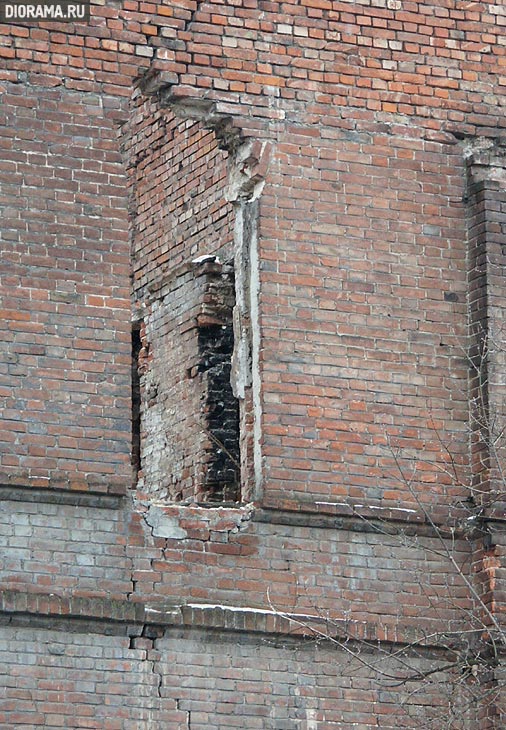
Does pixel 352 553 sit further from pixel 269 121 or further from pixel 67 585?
pixel 269 121

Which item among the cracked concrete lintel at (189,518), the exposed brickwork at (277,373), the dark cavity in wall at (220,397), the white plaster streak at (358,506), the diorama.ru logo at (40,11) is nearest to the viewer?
the exposed brickwork at (277,373)

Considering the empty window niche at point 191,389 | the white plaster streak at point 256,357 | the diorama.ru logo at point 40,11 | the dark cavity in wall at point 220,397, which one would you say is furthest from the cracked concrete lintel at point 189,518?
the diorama.ru logo at point 40,11

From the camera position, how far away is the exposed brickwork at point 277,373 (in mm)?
12859

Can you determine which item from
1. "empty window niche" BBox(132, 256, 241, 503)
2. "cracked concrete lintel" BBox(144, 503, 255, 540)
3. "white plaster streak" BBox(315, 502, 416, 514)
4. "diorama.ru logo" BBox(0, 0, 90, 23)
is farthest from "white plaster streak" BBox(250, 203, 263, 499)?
"empty window niche" BBox(132, 256, 241, 503)

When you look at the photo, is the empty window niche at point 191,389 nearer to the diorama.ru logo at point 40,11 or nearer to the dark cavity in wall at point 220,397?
the dark cavity in wall at point 220,397

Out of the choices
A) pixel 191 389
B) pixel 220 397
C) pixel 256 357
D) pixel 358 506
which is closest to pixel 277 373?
pixel 256 357

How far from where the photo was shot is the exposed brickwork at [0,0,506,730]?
506 inches

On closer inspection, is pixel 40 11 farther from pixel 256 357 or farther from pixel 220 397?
pixel 220 397

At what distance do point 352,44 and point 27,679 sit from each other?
4793 mm

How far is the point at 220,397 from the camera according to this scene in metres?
15.9

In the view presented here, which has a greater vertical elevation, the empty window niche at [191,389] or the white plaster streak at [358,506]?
the empty window niche at [191,389]

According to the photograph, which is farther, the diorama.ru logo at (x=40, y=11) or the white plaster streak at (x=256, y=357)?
the white plaster streak at (x=256, y=357)

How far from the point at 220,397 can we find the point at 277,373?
2.35 meters

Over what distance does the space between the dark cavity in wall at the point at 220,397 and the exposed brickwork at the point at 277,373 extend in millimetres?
1991
